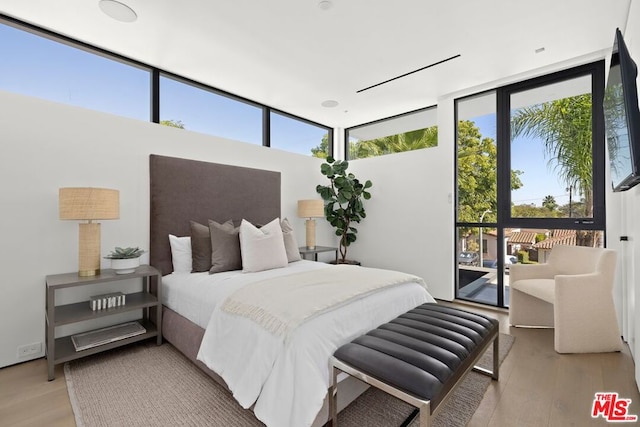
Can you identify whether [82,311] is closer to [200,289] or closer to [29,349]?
[29,349]

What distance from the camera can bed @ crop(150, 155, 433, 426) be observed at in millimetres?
1518

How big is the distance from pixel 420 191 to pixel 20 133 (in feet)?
14.2

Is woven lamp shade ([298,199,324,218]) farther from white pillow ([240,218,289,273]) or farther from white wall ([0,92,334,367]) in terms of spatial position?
white wall ([0,92,334,367])

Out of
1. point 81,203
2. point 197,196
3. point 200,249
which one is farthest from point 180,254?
point 81,203

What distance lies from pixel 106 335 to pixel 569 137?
505 centimetres

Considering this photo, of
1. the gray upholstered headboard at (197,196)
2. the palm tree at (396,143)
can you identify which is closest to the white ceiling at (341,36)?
the palm tree at (396,143)

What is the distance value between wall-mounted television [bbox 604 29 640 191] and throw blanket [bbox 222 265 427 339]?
5.11ft

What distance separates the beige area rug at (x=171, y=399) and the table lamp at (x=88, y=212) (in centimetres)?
79

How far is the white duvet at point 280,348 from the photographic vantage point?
4.86 ft

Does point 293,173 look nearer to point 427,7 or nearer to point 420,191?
point 420,191

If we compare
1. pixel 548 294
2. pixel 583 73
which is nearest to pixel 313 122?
pixel 583 73

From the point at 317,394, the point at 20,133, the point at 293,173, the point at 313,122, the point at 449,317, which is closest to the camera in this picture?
the point at 317,394

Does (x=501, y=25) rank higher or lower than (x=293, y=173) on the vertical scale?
higher

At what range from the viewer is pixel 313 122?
5254 millimetres
